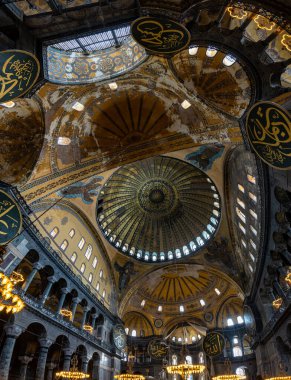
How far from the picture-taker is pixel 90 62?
9.41 meters

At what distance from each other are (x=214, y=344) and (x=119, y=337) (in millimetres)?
6970

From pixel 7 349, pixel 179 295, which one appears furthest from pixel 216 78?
pixel 179 295

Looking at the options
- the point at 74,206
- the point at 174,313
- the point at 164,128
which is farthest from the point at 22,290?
the point at 174,313

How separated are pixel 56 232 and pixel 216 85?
10.5m

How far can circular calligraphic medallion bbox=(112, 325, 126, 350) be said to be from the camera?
753 inches

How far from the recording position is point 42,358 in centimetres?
1127

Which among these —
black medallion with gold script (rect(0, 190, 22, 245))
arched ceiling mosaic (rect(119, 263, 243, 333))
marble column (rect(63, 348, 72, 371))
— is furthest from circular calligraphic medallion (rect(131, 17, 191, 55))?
arched ceiling mosaic (rect(119, 263, 243, 333))

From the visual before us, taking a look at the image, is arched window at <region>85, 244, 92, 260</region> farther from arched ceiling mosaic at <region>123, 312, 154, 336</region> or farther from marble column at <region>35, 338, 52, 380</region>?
arched ceiling mosaic at <region>123, 312, 154, 336</region>

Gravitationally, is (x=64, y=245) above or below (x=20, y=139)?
below

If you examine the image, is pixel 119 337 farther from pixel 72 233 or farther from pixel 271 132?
pixel 271 132

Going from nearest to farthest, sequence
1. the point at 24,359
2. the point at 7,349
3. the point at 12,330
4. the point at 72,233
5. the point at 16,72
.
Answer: the point at 16,72 → the point at 7,349 → the point at 12,330 → the point at 24,359 → the point at 72,233

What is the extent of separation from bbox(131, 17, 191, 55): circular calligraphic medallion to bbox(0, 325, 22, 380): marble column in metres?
10.7

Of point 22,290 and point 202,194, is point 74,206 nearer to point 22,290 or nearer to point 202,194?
point 22,290

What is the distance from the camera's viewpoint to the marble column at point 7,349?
909 centimetres
